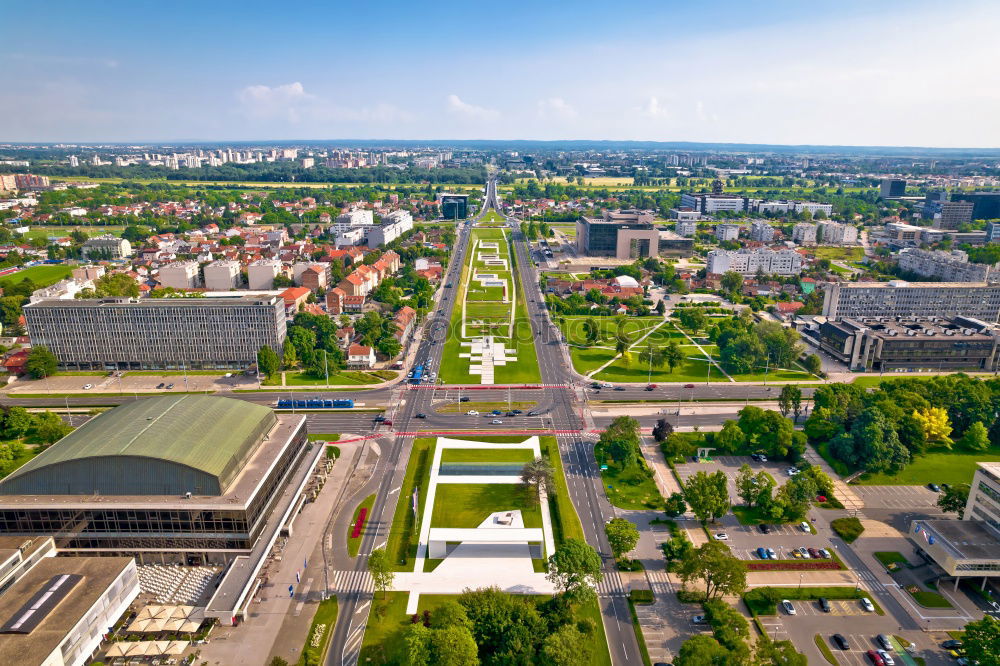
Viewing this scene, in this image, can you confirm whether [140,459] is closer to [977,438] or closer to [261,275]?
[977,438]

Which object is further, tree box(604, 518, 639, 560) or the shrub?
the shrub

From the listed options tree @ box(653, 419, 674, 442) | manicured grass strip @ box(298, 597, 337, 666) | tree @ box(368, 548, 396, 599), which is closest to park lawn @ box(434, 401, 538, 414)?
tree @ box(653, 419, 674, 442)

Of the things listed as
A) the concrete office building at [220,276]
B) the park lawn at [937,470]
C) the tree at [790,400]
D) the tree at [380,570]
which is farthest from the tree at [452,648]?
the concrete office building at [220,276]

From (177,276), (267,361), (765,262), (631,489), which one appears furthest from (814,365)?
(177,276)

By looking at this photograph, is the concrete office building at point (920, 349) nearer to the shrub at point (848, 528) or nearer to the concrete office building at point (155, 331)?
the shrub at point (848, 528)

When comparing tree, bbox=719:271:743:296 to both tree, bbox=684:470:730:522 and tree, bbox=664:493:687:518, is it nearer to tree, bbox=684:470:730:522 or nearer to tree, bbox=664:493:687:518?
tree, bbox=684:470:730:522

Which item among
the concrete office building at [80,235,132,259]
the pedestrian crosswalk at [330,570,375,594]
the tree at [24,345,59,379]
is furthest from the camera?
the concrete office building at [80,235,132,259]
